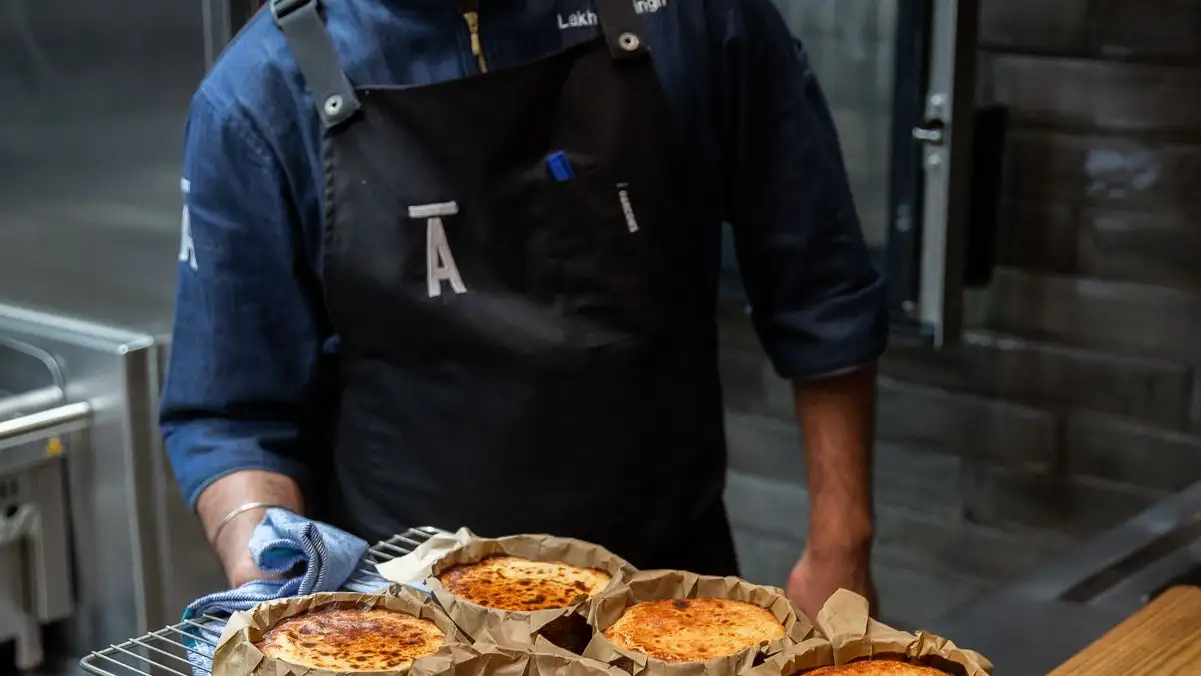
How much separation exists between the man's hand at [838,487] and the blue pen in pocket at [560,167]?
0.33 m

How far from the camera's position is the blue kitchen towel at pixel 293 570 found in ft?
2.96

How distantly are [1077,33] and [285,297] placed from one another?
3.96 feet

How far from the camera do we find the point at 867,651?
816 mm

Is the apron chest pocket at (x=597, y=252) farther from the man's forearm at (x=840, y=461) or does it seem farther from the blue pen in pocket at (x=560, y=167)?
the man's forearm at (x=840, y=461)

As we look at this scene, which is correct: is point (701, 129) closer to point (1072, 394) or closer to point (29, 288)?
point (1072, 394)

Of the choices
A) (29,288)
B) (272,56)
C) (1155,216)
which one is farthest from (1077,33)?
(29,288)

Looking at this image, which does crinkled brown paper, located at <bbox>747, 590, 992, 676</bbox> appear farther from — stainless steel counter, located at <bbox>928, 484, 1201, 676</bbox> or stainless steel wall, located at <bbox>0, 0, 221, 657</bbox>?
stainless steel wall, located at <bbox>0, 0, 221, 657</bbox>

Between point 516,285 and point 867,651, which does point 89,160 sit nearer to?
point 516,285

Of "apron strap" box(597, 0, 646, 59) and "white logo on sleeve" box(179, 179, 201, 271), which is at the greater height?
"apron strap" box(597, 0, 646, 59)

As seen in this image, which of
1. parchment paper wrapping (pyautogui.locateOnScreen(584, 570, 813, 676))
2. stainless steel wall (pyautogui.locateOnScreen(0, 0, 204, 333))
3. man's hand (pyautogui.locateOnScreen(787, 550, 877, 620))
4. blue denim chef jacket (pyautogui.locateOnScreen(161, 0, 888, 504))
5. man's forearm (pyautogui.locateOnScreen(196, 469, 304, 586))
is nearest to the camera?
parchment paper wrapping (pyautogui.locateOnScreen(584, 570, 813, 676))

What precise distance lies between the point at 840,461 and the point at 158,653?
2.25 ft

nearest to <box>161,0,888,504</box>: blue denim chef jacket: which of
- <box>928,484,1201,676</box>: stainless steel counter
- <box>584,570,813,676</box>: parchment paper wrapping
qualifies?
<box>928,484,1201,676</box>: stainless steel counter

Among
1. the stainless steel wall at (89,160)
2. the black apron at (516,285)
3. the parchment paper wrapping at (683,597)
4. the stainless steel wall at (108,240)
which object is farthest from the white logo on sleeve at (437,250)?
the stainless steel wall at (89,160)

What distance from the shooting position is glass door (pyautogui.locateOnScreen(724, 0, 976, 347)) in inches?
74.5
